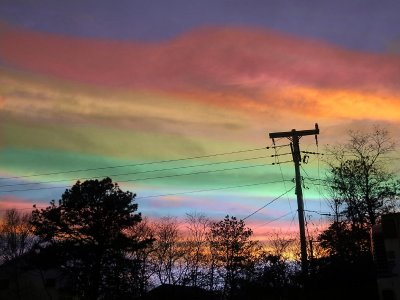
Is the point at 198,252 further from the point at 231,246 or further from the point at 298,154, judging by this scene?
the point at 298,154

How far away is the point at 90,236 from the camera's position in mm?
39625

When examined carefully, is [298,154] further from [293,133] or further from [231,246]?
[231,246]

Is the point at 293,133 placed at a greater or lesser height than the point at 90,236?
greater

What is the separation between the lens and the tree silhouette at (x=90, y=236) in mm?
39062

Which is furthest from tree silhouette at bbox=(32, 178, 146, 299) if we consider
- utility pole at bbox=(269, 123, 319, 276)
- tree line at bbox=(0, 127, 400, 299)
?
utility pole at bbox=(269, 123, 319, 276)

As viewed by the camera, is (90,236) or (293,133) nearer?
(293,133)

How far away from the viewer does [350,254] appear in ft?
103

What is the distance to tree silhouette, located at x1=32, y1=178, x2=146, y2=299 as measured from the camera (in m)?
39.1

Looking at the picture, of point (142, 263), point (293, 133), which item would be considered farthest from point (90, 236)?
point (293, 133)

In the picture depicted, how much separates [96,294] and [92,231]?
5.37 m

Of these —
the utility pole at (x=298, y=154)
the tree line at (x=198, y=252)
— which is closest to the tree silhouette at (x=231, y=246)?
the tree line at (x=198, y=252)

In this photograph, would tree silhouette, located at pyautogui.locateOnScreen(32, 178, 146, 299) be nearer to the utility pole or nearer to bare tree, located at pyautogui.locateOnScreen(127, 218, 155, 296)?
bare tree, located at pyautogui.locateOnScreen(127, 218, 155, 296)

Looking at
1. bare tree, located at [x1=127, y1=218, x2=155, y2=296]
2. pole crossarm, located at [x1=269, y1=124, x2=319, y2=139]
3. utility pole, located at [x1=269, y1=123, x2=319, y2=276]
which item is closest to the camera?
utility pole, located at [x1=269, y1=123, x2=319, y2=276]

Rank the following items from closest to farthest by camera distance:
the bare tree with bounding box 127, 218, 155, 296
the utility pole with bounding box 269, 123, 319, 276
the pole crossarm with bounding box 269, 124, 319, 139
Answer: the utility pole with bounding box 269, 123, 319, 276
the pole crossarm with bounding box 269, 124, 319, 139
the bare tree with bounding box 127, 218, 155, 296
